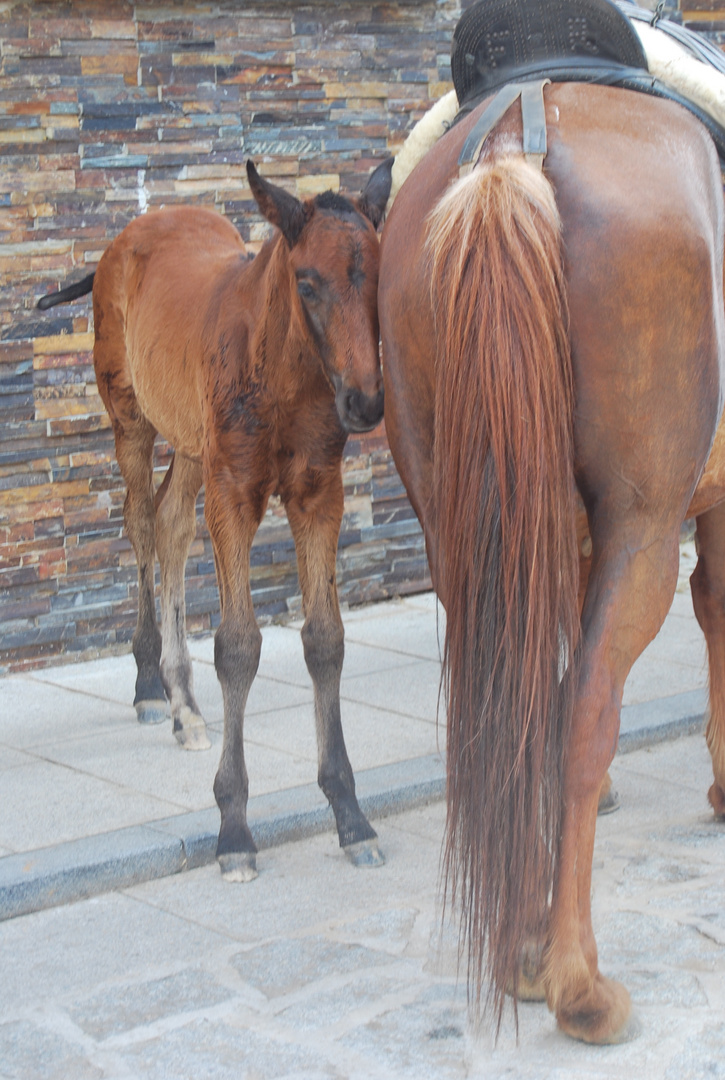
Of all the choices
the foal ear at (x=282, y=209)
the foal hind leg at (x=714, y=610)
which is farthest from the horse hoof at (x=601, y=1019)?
the foal ear at (x=282, y=209)

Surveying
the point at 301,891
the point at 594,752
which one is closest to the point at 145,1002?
the point at 301,891

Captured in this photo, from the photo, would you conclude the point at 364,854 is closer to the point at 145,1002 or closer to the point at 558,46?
the point at 145,1002

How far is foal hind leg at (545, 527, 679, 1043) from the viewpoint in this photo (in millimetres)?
2832

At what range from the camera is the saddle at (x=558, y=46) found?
3.20 metres

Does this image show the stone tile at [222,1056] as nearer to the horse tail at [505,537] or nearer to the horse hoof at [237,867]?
the horse tail at [505,537]

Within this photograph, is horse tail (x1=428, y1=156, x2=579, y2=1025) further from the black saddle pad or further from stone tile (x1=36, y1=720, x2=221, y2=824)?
stone tile (x1=36, y1=720, x2=221, y2=824)

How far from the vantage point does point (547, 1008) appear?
3010 mm

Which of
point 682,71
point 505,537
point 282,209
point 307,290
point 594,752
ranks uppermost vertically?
point 682,71

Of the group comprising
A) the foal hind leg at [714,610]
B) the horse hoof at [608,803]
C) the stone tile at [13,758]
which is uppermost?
the foal hind leg at [714,610]

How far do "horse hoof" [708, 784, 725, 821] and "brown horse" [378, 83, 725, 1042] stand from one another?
154cm

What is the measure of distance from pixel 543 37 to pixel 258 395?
1.38m

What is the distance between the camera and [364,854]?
4098 mm

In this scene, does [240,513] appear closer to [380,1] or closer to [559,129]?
[559,129]

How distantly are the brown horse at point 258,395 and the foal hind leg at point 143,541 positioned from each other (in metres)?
0.24
